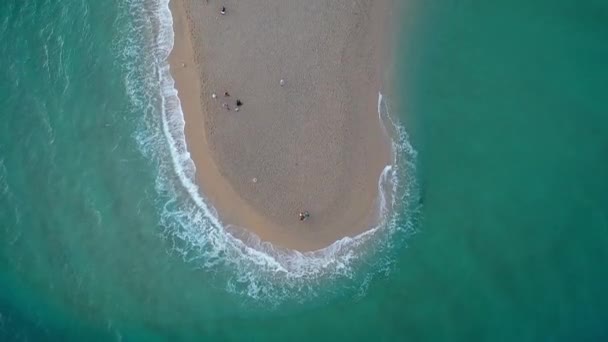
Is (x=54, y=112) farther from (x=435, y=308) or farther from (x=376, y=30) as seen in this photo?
(x=435, y=308)

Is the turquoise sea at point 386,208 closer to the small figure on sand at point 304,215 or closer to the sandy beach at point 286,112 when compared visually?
the sandy beach at point 286,112

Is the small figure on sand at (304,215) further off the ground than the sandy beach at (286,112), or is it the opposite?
the sandy beach at (286,112)

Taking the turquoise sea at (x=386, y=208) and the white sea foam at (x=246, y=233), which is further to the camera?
the white sea foam at (x=246, y=233)

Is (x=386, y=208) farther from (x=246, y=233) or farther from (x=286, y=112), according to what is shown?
(x=246, y=233)

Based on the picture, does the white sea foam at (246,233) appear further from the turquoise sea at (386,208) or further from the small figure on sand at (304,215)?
the small figure on sand at (304,215)

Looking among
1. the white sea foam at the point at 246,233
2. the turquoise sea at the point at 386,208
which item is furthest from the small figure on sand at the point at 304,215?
the turquoise sea at the point at 386,208

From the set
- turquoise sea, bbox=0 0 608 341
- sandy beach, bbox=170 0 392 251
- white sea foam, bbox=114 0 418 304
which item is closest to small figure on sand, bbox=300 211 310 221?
sandy beach, bbox=170 0 392 251

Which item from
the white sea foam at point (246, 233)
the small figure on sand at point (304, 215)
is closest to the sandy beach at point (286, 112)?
the small figure on sand at point (304, 215)
